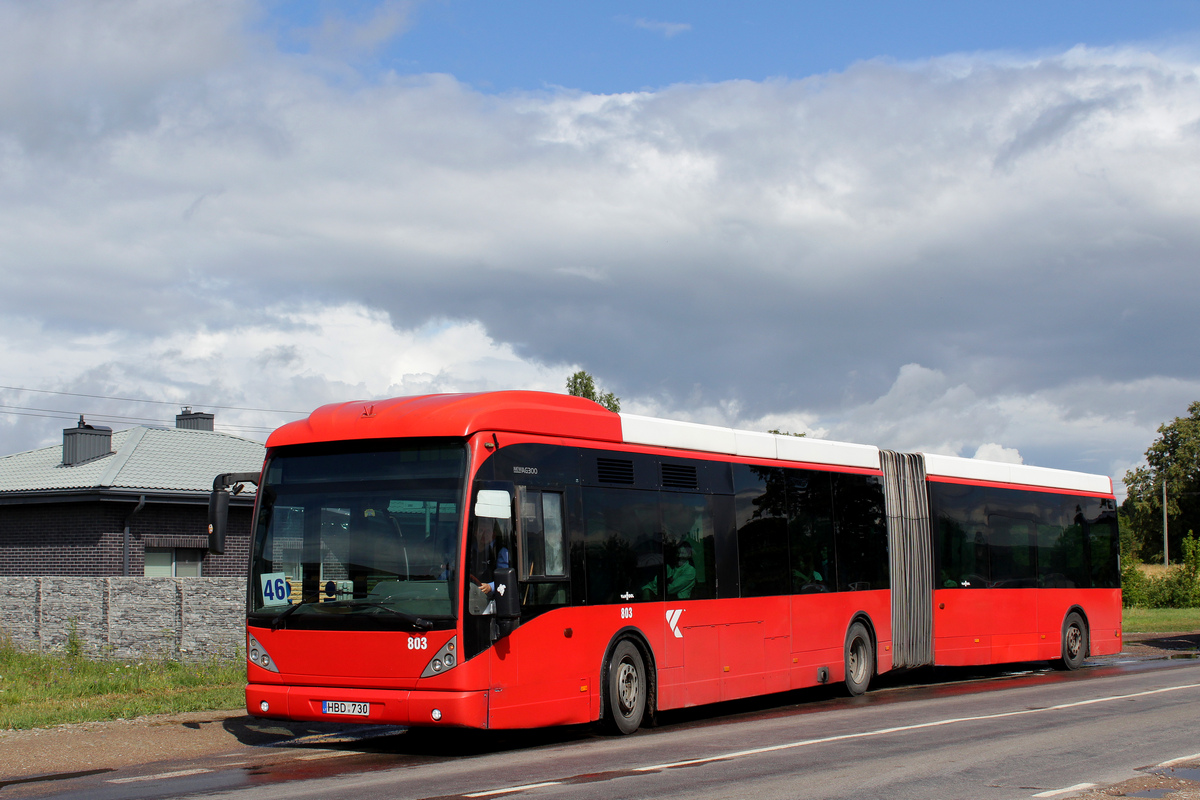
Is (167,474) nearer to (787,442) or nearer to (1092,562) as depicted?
(787,442)

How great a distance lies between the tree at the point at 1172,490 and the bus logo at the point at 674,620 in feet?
269

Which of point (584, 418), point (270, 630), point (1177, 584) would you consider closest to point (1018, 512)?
point (584, 418)

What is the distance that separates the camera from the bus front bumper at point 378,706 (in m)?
10.1

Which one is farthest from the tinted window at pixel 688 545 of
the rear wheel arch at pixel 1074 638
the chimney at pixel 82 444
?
the chimney at pixel 82 444

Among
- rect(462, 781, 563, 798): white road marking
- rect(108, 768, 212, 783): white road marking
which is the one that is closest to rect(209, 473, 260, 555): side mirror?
rect(108, 768, 212, 783): white road marking

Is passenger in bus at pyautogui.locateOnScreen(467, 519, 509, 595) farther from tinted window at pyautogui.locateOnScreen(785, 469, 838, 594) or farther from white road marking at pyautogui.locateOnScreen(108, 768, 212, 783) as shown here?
tinted window at pyautogui.locateOnScreen(785, 469, 838, 594)

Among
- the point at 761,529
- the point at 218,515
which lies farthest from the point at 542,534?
the point at 761,529

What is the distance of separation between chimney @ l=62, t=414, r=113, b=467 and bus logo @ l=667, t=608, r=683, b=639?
19909 millimetres

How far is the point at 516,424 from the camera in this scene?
441 inches

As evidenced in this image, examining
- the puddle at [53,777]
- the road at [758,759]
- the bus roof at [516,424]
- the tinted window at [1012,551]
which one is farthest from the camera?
the tinted window at [1012,551]

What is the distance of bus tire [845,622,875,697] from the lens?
647 inches

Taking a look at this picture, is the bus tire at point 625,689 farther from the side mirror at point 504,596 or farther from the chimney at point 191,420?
the chimney at point 191,420

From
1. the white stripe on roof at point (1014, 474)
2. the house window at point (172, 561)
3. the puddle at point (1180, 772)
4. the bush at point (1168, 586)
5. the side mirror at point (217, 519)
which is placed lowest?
the bush at point (1168, 586)

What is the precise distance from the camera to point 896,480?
1805 centimetres
